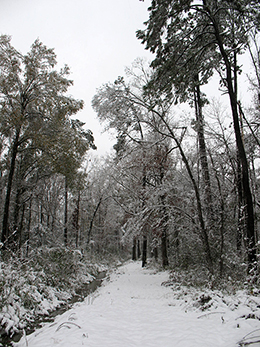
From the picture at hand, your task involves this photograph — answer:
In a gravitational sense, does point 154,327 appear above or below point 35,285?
below

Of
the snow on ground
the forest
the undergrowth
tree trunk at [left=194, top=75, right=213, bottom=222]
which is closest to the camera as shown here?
the snow on ground

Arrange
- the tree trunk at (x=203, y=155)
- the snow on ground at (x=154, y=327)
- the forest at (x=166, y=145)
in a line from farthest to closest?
the tree trunk at (x=203, y=155), the forest at (x=166, y=145), the snow on ground at (x=154, y=327)

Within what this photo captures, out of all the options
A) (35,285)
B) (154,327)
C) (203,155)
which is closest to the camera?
(154,327)

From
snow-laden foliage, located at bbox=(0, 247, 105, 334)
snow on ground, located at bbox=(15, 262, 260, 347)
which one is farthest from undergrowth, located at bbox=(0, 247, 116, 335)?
snow on ground, located at bbox=(15, 262, 260, 347)

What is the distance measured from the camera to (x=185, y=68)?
756cm

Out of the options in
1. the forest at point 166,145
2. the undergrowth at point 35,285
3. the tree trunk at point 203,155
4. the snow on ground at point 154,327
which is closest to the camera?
the snow on ground at point 154,327

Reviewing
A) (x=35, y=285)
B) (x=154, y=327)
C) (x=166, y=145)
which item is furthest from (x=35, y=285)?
(x=166, y=145)

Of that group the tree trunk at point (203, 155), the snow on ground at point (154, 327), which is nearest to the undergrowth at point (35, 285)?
the snow on ground at point (154, 327)

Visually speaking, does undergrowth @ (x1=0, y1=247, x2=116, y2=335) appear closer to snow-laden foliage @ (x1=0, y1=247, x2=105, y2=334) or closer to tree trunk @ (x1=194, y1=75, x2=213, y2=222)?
snow-laden foliage @ (x1=0, y1=247, x2=105, y2=334)

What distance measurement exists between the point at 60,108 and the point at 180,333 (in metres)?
11.5

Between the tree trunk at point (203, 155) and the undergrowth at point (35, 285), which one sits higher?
the tree trunk at point (203, 155)

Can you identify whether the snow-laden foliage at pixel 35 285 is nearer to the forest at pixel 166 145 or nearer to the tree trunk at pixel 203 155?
the forest at pixel 166 145

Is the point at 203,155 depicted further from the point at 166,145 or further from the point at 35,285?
the point at 35,285

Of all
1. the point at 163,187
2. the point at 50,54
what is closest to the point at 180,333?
the point at 163,187
